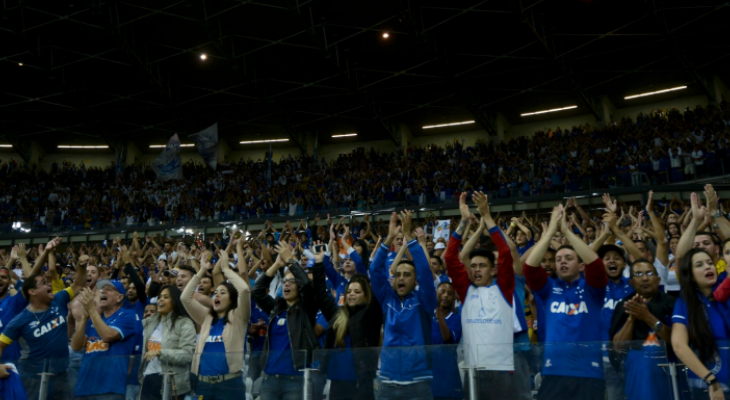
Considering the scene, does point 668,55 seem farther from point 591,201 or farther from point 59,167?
point 59,167

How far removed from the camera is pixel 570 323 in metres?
4.45

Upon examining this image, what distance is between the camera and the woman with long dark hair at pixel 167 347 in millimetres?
5055

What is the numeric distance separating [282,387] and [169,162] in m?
23.8

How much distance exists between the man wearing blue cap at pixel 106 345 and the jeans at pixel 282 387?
50.1 inches

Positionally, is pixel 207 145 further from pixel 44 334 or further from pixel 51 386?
pixel 51 386

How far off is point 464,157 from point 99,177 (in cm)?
1966

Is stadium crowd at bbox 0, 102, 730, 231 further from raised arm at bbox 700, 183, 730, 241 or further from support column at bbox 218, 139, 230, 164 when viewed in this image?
raised arm at bbox 700, 183, 730, 241

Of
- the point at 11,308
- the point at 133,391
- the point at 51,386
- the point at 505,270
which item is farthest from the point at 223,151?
the point at 505,270

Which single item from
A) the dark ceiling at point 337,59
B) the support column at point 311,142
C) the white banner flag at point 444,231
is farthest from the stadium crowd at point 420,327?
the support column at point 311,142

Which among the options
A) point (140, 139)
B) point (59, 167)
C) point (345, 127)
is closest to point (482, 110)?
point (345, 127)

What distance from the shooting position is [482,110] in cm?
2761

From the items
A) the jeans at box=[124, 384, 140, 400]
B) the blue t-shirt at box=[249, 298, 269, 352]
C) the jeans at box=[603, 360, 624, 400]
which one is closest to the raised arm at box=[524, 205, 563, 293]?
the jeans at box=[603, 360, 624, 400]

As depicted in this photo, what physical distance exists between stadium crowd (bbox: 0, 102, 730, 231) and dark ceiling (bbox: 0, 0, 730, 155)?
2048 mm

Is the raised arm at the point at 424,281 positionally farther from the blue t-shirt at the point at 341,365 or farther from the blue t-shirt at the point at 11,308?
the blue t-shirt at the point at 11,308
